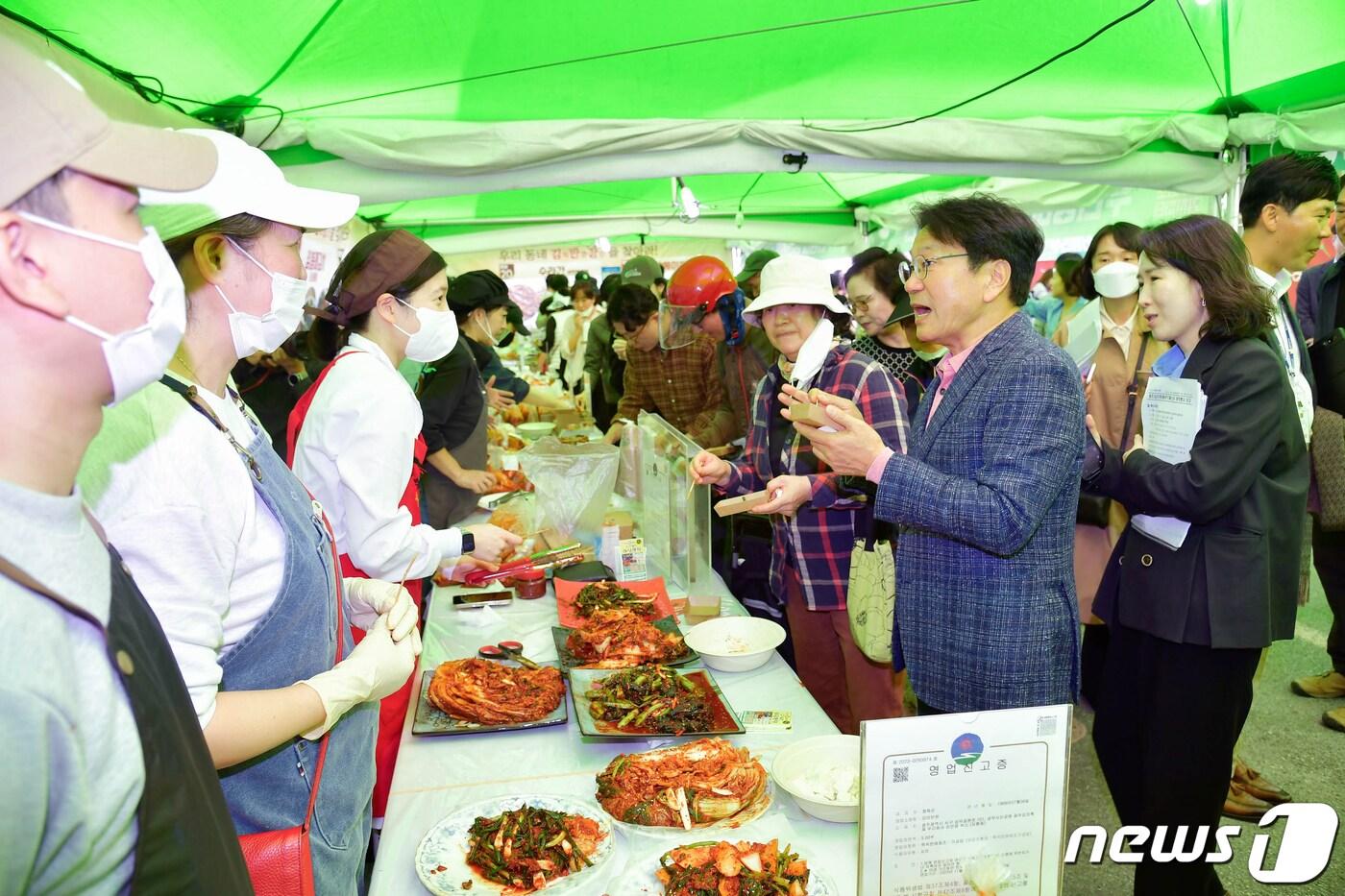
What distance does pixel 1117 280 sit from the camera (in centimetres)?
352

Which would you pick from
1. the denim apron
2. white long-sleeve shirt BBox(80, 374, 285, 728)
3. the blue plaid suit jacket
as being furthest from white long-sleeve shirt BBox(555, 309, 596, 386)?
white long-sleeve shirt BBox(80, 374, 285, 728)

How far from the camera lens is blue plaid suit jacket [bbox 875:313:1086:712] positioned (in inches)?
64.9

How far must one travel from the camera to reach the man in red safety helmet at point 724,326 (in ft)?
12.7

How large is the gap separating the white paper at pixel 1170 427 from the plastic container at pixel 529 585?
177 cm

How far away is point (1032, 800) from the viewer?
1.12 metres

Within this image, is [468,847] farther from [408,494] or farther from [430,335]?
[430,335]

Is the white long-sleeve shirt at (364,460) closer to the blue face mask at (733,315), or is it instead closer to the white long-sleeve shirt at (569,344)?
the blue face mask at (733,315)

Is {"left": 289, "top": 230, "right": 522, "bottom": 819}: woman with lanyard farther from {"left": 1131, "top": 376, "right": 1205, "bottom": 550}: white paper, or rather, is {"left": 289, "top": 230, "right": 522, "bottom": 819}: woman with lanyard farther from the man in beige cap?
{"left": 1131, "top": 376, "right": 1205, "bottom": 550}: white paper

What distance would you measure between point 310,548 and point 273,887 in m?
0.46

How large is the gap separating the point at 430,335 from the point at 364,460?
49cm

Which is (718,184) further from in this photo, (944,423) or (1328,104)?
(944,423)

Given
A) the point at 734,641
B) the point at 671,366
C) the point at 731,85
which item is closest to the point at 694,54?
the point at 731,85

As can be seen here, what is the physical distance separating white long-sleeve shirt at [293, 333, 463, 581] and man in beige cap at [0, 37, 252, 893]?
125 cm

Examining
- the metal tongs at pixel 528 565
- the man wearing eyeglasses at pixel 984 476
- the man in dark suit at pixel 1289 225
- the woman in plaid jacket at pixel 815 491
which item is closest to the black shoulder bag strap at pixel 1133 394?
the man in dark suit at pixel 1289 225
